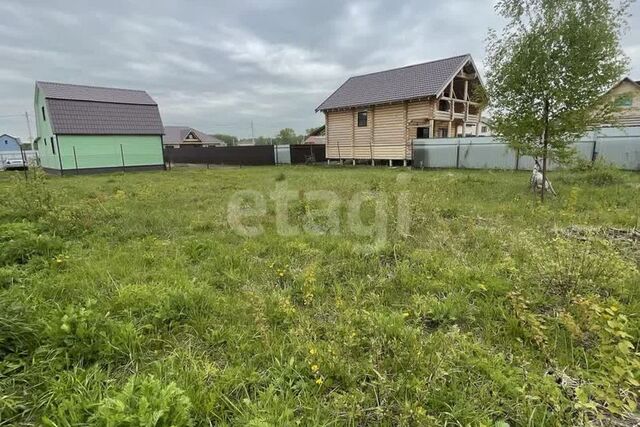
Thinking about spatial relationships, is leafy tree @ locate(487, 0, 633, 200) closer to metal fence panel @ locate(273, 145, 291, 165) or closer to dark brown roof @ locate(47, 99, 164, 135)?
metal fence panel @ locate(273, 145, 291, 165)

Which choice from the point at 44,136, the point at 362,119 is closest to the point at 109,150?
the point at 44,136

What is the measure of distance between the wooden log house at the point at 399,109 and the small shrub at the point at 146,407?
16.0 metres

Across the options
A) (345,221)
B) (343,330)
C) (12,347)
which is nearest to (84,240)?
(12,347)

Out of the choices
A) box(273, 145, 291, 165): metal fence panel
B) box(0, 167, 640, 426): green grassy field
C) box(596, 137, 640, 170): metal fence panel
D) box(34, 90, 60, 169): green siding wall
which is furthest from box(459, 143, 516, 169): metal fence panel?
box(34, 90, 60, 169): green siding wall

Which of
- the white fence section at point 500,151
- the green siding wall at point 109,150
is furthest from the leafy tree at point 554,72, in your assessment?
the green siding wall at point 109,150

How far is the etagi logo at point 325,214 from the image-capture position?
4656 millimetres

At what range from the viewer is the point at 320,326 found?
2.37 metres

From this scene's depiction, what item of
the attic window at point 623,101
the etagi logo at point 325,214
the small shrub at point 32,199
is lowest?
the etagi logo at point 325,214

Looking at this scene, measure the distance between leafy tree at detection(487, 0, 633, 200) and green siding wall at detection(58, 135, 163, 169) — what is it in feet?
58.9

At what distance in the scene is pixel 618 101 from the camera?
603 centimetres

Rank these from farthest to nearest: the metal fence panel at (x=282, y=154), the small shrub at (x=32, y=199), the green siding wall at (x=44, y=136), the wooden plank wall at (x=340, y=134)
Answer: the metal fence panel at (x=282, y=154), the wooden plank wall at (x=340, y=134), the green siding wall at (x=44, y=136), the small shrub at (x=32, y=199)

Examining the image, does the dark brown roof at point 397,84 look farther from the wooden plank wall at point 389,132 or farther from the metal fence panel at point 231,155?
the metal fence panel at point 231,155

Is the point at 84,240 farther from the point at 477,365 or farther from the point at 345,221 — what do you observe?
the point at 477,365

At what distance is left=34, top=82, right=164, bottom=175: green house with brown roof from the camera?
54.5 feet
